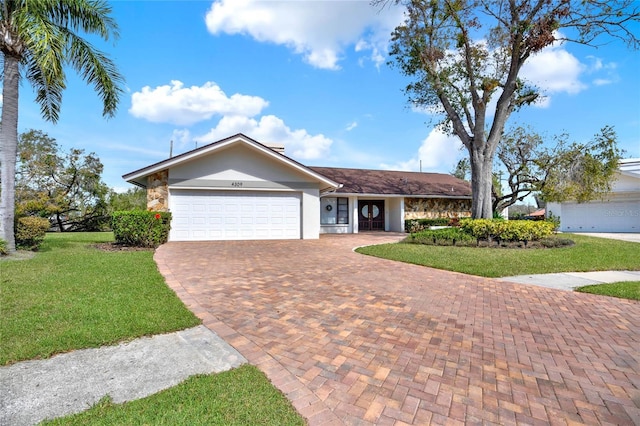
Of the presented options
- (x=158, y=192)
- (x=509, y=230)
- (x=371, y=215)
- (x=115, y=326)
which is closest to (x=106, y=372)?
(x=115, y=326)

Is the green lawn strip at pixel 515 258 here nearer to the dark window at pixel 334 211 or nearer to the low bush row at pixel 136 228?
the low bush row at pixel 136 228

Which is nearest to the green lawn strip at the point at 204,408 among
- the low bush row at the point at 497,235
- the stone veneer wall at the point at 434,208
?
the low bush row at the point at 497,235

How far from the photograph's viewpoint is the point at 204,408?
2.36 m

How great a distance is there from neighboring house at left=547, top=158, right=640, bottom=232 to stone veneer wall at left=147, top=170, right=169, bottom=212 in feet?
93.1

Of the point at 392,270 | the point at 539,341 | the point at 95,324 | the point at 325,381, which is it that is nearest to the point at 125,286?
the point at 95,324

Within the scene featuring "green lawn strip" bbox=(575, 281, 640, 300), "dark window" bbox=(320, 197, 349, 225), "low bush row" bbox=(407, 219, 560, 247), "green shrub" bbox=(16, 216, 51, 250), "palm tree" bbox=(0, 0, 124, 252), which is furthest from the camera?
"dark window" bbox=(320, 197, 349, 225)

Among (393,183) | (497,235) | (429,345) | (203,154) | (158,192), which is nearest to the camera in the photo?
(429,345)

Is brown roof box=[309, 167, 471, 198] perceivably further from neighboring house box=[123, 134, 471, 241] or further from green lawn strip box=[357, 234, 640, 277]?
green lawn strip box=[357, 234, 640, 277]

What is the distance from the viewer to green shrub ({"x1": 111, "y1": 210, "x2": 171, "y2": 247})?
11.5 metres

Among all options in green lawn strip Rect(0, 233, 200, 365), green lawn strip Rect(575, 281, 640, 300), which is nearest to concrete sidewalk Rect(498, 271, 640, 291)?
green lawn strip Rect(575, 281, 640, 300)

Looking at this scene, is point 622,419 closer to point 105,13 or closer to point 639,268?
point 639,268

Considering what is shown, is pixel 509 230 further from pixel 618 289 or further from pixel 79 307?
pixel 79 307

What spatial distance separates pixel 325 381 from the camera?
2834 mm

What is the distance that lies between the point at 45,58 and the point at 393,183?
1921 cm
